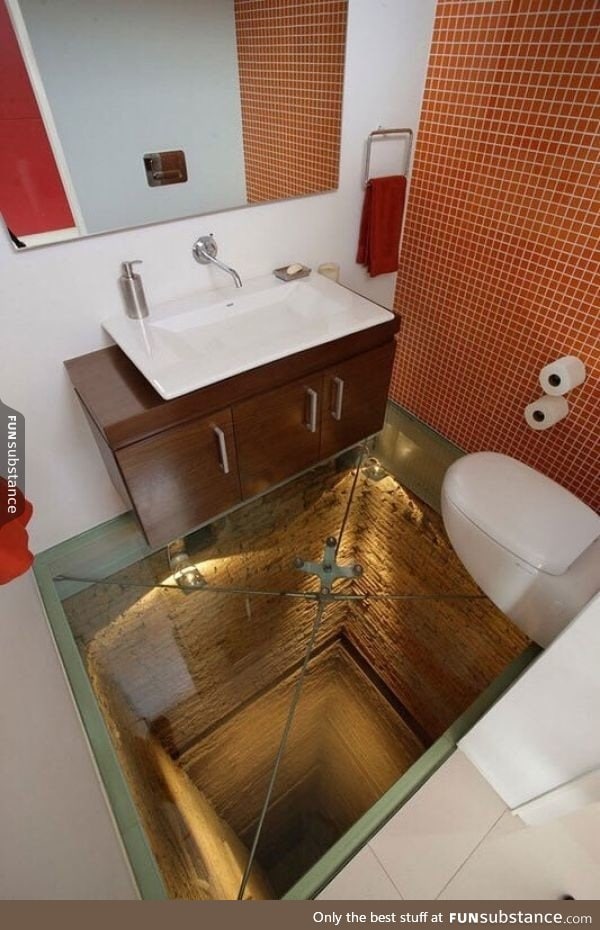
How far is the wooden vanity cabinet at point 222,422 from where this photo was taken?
1.28 metres

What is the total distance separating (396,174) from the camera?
175 centimetres

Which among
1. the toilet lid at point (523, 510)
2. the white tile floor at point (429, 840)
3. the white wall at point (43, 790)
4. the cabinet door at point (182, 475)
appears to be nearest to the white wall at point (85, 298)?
the white wall at point (43, 790)

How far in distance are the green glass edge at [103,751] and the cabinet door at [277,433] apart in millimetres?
766

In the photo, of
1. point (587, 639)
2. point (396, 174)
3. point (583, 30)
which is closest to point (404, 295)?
point (396, 174)

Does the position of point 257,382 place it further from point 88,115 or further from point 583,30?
point 583,30

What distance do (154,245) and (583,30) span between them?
1249 mm

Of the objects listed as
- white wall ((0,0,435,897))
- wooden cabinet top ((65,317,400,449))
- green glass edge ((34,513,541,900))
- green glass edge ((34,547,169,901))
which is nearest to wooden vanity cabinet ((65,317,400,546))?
wooden cabinet top ((65,317,400,449))

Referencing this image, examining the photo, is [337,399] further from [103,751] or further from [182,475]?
[103,751]

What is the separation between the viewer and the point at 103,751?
1343mm

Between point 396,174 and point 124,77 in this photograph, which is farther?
point 396,174

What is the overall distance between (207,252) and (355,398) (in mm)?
704

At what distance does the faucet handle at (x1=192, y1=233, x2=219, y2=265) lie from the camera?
145cm
